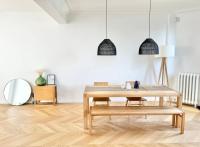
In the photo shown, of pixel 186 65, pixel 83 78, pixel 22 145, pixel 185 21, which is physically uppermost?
pixel 185 21

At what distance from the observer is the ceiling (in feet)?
14.6

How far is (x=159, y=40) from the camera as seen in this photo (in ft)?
18.7

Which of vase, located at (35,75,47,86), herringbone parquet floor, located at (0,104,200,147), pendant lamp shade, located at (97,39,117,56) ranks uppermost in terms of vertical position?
pendant lamp shade, located at (97,39,117,56)

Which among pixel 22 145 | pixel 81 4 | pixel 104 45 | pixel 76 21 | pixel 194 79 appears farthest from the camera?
pixel 76 21

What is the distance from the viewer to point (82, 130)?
368 cm

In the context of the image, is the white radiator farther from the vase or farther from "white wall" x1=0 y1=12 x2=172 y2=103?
the vase

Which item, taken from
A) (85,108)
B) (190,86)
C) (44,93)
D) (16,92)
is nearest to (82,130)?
(85,108)

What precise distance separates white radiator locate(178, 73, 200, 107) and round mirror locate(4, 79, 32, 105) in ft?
14.0

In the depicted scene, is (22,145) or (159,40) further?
(159,40)

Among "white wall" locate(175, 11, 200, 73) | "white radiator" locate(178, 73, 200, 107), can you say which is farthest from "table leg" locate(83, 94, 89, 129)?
"white wall" locate(175, 11, 200, 73)

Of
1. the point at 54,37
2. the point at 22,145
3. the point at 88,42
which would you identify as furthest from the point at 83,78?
the point at 22,145

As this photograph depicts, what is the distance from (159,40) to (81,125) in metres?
3.40

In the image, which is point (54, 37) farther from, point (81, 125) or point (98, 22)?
point (81, 125)

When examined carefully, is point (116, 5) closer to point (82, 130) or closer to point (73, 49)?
point (73, 49)
